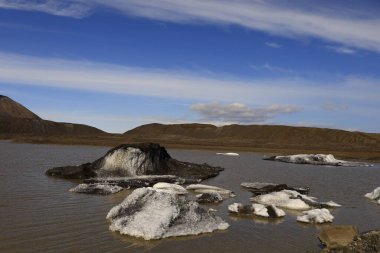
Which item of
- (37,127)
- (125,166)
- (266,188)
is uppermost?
(37,127)

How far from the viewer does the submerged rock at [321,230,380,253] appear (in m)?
9.52

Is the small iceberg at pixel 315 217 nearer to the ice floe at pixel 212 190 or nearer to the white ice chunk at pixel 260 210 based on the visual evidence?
the white ice chunk at pixel 260 210

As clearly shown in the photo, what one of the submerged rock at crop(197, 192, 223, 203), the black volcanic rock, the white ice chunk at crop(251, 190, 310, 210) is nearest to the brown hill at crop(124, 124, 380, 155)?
the black volcanic rock

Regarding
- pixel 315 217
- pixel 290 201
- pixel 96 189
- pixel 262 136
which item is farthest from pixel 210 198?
pixel 262 136

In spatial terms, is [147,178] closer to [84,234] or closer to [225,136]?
[84,234]

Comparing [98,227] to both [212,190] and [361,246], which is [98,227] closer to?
[361,246]

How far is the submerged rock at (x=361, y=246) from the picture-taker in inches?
375

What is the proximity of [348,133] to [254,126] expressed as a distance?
2581 cm

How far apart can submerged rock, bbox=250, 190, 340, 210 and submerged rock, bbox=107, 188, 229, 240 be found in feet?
14.8

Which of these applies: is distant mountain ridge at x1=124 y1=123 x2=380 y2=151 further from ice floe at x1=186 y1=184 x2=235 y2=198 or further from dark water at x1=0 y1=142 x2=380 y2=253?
dark water at x1=0 y1=142 x2=380 y2=253

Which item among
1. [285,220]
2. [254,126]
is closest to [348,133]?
[254,126]

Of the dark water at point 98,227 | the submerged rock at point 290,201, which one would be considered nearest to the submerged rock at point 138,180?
the dark water at point 98,227

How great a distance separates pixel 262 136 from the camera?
389 feet

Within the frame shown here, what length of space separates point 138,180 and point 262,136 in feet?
328
